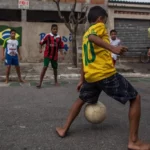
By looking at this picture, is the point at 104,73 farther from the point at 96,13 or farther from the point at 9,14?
the point at 9,14

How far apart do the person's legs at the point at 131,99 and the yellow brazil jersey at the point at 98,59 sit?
0.10 m

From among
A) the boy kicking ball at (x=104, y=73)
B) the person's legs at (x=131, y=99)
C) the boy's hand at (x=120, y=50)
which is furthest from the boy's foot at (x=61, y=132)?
the boy's hand at (x=120, y=50)

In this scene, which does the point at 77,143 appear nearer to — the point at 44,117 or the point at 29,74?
the point at 44,117

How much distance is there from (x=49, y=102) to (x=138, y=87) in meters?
3.19

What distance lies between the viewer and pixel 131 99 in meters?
3.93

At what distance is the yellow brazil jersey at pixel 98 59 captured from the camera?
3.97 meters

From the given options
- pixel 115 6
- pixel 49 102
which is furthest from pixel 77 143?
pixel 115 6

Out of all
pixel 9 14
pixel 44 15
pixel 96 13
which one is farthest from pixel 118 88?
pixel 9 14

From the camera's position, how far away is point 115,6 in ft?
57.3

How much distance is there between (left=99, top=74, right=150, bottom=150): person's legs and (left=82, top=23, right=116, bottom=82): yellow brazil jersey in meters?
0.10

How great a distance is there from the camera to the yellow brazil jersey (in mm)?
3971

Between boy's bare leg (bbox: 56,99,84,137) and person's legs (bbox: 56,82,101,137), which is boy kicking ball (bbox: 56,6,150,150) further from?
boy's bare leg (bbox: 56,99,84,137)

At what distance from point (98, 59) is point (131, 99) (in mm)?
617

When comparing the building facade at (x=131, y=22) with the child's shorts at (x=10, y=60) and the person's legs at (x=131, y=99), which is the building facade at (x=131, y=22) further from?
the person's legs at (x=131, y=99)
